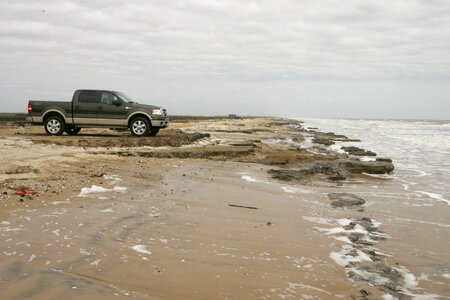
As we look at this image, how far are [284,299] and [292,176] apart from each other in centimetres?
555

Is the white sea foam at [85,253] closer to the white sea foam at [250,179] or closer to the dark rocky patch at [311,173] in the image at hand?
the white sea foam at [250,179]

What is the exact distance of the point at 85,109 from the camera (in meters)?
13.2

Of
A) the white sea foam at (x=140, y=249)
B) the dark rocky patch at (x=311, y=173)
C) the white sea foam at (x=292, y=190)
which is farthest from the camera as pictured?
the dark rocky patch at (x=311, y=173)

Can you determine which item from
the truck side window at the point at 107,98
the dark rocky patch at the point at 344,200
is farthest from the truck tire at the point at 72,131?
the dark rocky patch at the point at 344,200

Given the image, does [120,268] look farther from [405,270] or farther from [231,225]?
[405,270]

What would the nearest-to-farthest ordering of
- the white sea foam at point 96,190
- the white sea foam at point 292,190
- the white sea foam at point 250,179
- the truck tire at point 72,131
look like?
the white sea foam at point 96,190 < the white sea foam at point 292,190 < the white sea foam at point 250,179 < the truck tire at point 72,131

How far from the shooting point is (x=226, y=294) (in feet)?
8.24

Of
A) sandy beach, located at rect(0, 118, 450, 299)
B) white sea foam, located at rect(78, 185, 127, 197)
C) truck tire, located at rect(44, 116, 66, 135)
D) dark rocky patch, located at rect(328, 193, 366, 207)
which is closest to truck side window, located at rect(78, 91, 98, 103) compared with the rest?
truck tire, located at rect(44, 116, 66, 135)

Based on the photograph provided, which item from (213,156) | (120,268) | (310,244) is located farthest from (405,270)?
(213,156)

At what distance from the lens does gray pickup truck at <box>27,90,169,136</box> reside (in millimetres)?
13172

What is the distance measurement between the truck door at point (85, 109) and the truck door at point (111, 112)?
218 mm

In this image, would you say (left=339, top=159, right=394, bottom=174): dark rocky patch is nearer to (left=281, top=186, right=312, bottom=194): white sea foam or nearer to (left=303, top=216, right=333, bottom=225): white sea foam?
(left=281, top=186, right=312, bottom=194): white sea foam

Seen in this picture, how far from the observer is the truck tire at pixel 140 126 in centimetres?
1340

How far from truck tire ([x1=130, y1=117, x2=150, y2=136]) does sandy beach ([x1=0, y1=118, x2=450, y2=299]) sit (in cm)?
608
